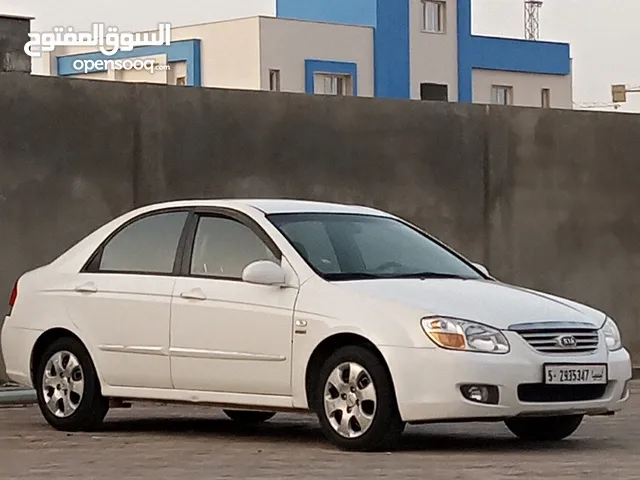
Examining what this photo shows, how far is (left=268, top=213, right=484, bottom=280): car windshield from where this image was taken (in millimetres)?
10586

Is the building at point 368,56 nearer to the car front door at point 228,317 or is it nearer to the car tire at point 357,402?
the car front door at point 228,317

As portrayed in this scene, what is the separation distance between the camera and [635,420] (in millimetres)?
12422

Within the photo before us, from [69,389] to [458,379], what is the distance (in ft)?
9.51

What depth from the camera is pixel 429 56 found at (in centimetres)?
6825

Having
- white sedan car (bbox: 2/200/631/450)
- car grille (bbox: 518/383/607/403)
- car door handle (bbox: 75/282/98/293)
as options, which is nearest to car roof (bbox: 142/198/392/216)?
white sedan car (bbox: 2/200/631/450)

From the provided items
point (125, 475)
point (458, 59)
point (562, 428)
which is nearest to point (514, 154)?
point (562, 428)

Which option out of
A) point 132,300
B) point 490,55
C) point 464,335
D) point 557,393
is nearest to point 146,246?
point 132,300

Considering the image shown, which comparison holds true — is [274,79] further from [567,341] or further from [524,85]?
[567,341]

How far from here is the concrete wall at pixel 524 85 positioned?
2741 inches

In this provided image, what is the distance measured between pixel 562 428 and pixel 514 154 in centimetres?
719

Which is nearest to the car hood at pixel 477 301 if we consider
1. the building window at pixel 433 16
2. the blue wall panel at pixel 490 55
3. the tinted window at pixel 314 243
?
the tinted window at pixel 314 243

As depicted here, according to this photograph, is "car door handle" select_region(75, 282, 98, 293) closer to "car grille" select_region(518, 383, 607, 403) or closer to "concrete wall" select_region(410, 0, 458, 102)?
"car grille" select_region(518, 383, 607, 403)

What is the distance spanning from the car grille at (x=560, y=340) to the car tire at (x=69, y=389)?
2.95 metres

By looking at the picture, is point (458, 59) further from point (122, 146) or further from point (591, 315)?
point (591, 315)
